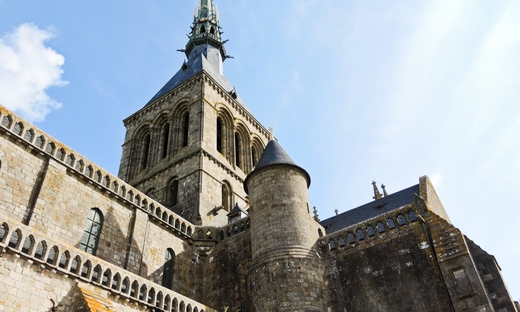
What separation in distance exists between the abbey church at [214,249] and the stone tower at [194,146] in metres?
0.52

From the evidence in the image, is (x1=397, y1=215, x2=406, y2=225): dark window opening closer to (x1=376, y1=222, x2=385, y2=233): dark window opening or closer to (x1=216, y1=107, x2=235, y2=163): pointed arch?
(x1=376, y1=222, x2=385, y2=233): dark window opening

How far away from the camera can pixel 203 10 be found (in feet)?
154

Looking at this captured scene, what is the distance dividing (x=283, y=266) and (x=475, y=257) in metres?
6.04

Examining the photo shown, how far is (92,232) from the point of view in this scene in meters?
14.6

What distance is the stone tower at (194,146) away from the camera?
22172 mm

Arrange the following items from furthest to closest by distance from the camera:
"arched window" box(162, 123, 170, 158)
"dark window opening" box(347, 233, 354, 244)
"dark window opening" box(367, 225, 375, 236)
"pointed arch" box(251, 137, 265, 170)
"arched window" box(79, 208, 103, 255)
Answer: "pointed arch" box(251, 137, 265, 170), "arched window" box(162, 123, 170, 158), "dark window opening" box(347, 233, 354, 244), "dark window opening" box(367, 225, 375, 236), "arched window" box(79, 208, 103, 255)

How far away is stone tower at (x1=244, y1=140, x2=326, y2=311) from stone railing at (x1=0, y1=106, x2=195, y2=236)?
366 centimetres

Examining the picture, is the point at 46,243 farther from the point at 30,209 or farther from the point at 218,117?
the point at 218,117

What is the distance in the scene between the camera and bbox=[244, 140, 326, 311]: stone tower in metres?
13.7

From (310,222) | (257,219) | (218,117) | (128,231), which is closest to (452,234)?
(310,222)

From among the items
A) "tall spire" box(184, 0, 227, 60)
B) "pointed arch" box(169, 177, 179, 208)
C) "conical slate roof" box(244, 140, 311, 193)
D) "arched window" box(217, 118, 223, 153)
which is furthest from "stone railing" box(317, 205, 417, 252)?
"tall spire" box(184, 0, 227, 60)

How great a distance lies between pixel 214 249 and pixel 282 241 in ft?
15.1

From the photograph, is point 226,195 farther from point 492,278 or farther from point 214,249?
point 492,278

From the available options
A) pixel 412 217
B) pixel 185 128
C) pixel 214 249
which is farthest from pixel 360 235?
pixel 185 128
